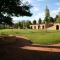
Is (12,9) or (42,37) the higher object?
(12,9)

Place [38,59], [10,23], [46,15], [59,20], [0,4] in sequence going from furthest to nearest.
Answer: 1. [46,15]
2. [59,20]
3. [10,23]
4. [0,4]
5. [38,59]

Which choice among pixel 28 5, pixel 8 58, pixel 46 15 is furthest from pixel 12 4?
pixel 46 15

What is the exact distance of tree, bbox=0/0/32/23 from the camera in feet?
57.9

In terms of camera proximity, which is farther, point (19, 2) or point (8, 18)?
point (19, 2)

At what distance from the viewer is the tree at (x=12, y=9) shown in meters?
17.7

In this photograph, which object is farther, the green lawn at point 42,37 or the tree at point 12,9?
the green lawn at point 42,37

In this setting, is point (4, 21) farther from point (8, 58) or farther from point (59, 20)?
point (59, 20)

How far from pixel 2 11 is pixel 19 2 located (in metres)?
2.18

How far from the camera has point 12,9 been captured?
19.0m

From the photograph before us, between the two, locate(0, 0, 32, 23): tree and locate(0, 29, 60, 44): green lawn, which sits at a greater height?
locate(0, 0, 32, 23): tree

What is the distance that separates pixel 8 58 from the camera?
15977mm

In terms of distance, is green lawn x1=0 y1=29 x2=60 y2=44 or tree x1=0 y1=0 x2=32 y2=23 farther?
green lawn x1=0 y1=29 x2=60 y2=44

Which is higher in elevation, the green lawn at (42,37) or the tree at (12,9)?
the tree at (12,9)

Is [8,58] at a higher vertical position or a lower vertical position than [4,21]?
lower
